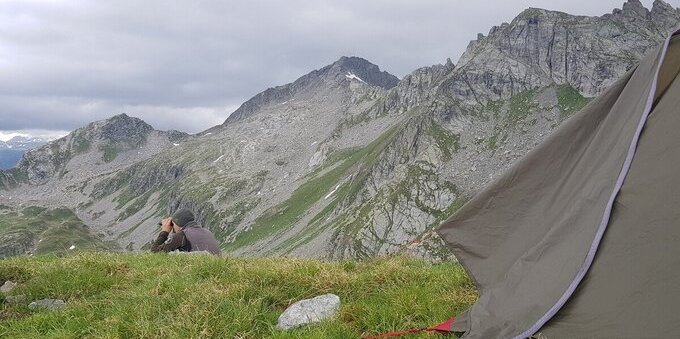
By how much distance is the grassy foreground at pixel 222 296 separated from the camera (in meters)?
6.96

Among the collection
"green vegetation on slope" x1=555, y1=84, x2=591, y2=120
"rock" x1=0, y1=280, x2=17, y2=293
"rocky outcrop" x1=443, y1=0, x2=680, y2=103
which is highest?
"rocky outcrop" x1=443, y1=0, x2=680, y2=103

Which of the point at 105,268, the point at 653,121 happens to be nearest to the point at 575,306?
the point at 653,121

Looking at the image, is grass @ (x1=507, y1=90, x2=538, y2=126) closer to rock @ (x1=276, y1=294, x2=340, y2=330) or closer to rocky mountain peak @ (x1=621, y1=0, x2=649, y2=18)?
rocky mountain peak @ (x1=621, y1=0, x2=649, y2=18)

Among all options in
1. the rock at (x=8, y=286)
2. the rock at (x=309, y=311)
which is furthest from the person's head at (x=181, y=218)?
the rock at (x=309, y=311)

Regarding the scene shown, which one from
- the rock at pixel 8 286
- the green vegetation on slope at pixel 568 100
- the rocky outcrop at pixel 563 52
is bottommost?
the green vegetation on slope at pixel 568 100

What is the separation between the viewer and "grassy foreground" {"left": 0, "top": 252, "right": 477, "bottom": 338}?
696 centimetres

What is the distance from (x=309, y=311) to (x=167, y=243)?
31.3 feet

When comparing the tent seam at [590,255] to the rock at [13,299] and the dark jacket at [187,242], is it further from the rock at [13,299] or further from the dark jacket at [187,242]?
the dark jacket at [187,242]

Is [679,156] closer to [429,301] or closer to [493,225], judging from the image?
[493,225]

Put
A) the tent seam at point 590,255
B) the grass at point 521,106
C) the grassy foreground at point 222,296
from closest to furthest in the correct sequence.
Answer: the tent seam at point 590,255
the grassy foreground at point 222,296
the grass at point 521,106

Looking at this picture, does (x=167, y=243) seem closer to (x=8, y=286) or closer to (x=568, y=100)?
(x=8, y=286)

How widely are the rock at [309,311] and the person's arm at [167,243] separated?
909cm

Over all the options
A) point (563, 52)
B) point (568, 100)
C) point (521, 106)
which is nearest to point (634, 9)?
point (563, 52)

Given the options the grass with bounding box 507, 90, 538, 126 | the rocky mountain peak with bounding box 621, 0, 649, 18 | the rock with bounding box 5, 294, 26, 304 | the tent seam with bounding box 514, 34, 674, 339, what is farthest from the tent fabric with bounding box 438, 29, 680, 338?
the rocky mountain peak with bounding box 621, 0, 649, 18
